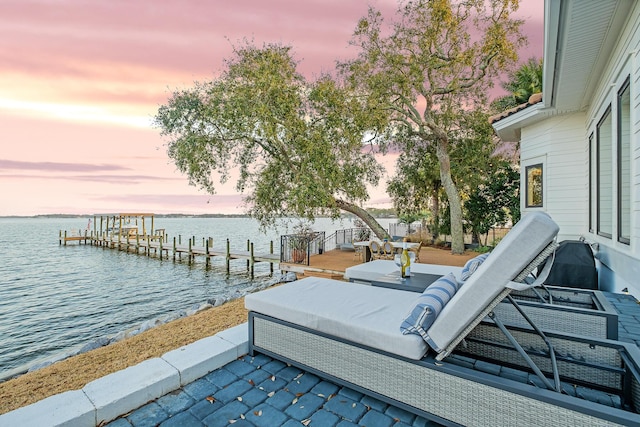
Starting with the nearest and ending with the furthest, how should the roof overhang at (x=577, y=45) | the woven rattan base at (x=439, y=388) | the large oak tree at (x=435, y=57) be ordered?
the woven rattan base at (x=439, y=388), the roof overhang at (x=577, y=45), the large oak tree at (x=435, y=57)

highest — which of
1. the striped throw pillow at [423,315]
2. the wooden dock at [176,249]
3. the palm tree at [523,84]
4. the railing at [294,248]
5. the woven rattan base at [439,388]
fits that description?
the palm tree at [523,84]

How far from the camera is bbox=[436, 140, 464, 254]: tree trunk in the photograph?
43.0ft

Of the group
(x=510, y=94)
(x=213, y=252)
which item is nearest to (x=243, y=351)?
(x=213, y=252)

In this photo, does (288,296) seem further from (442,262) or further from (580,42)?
(442,262)

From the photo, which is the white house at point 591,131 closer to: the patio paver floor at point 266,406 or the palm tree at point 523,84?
the patio paver floor at point 266,406

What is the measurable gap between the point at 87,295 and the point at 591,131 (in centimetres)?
1570

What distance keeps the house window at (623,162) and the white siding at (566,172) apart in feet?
8.49

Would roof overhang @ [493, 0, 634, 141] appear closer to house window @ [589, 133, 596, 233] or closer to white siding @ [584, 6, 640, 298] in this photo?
white siding @ [584, 6, 640, 298]

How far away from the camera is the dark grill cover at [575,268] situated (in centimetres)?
460

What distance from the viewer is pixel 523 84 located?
13680 millimetres

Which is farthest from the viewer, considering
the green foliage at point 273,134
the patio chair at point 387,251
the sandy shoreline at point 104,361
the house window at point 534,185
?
the green foliage at point 273,134

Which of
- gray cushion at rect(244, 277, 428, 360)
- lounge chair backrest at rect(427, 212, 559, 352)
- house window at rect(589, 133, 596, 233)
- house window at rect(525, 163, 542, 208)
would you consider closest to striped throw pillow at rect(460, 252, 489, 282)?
gray cushion at rect(244, 277, 428, 360)

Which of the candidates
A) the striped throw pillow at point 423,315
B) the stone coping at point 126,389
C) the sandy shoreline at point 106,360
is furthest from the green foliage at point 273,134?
the striped throw pillow at point 423,315

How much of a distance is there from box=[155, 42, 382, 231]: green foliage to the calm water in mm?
3052
